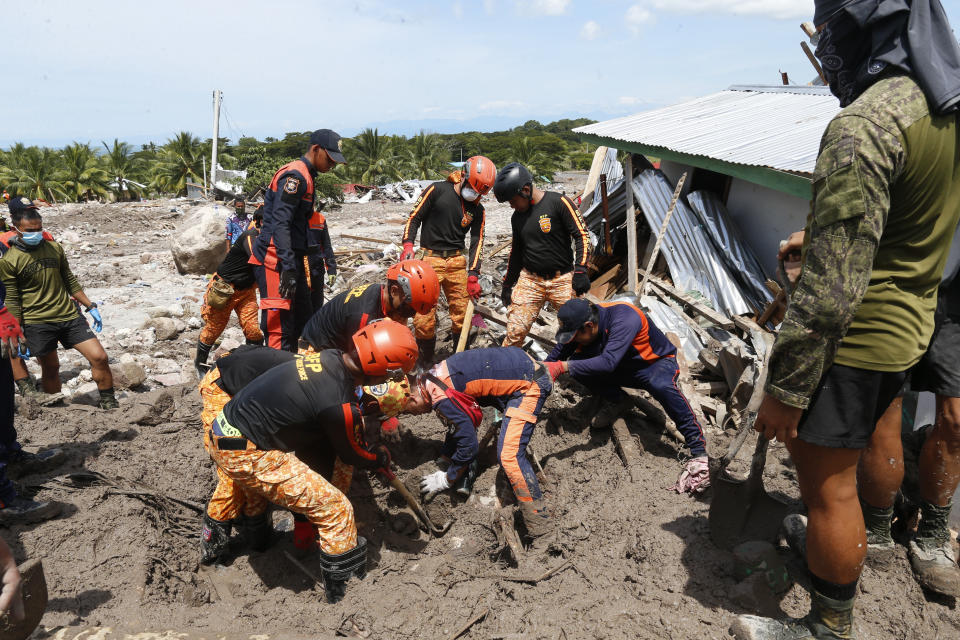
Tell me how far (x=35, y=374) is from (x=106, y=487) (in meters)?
3.24

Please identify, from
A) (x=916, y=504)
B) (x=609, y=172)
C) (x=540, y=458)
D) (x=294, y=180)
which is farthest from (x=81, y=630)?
(x=609, y=172)

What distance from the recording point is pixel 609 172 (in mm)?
11297

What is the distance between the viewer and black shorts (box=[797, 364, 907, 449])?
1.97 meters

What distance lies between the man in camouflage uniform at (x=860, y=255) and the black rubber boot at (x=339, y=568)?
2.43 metres

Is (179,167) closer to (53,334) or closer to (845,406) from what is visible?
(53,334)

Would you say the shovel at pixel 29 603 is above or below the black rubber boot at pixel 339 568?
above

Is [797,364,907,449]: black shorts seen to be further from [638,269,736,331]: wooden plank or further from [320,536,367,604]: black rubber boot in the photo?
[638,269,736,331]: wooden plank

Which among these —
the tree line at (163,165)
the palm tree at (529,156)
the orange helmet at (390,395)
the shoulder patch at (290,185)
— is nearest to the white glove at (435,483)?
the orange helmet at (390,395)

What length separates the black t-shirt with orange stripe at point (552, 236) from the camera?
583 centimetres

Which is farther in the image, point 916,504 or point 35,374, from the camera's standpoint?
point 35,374

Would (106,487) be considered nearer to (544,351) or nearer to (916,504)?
(544,351)

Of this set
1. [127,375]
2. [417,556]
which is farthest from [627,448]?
[127,375]

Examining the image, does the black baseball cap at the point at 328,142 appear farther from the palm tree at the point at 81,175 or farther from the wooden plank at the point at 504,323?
the palm tree at the point at 81,175

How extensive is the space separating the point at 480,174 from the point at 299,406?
11.5ft
